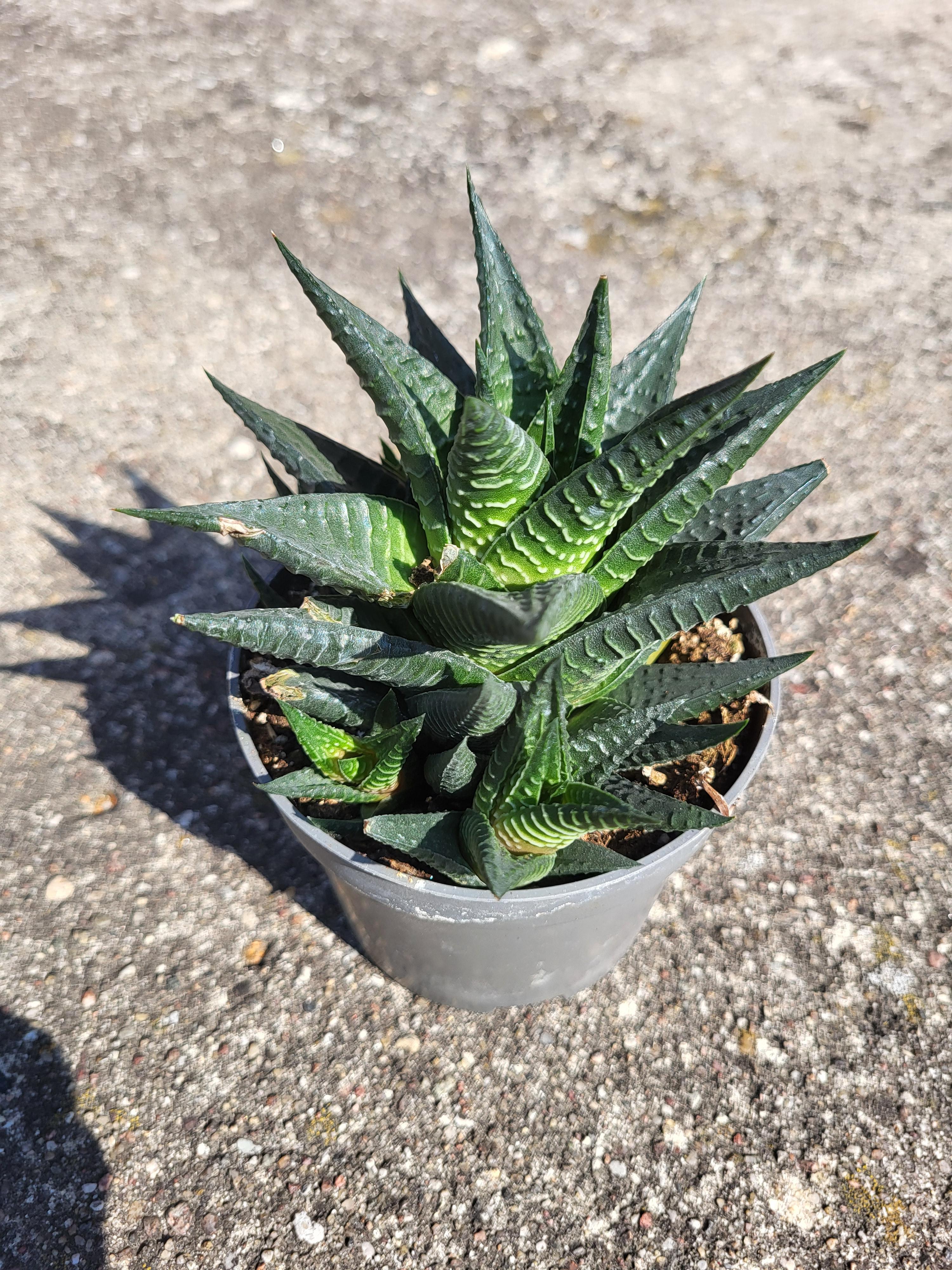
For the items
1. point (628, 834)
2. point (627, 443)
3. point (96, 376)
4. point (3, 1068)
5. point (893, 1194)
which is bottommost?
point (3, 1068)

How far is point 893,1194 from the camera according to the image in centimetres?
137

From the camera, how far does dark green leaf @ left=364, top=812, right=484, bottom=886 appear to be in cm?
104

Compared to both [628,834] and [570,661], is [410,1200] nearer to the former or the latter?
[628,834]

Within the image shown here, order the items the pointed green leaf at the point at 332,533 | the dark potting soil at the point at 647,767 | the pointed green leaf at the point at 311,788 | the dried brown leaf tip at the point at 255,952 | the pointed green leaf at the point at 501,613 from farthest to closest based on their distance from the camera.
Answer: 1. the dried brown leaf tip at the point at 255,952
2. the dark potting soil at the point at 647,767
3. the pointed green leaf at the point at 311,788
4. the pointed green leaf at the point at 332,533
5. the pointed green leaf at the point at 501,613

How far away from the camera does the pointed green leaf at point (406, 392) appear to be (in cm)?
90

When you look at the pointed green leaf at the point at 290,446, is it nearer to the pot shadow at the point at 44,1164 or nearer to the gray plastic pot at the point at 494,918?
the gray plastic pot at the point at 494,918

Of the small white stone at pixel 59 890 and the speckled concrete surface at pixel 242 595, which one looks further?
the small white stone at pixel 59 890

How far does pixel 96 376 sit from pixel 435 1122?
6.47 feet

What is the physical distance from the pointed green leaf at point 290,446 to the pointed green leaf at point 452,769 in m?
0.35

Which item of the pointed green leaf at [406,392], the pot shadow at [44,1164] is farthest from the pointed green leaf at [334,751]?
the pot shadow at [44,1164]

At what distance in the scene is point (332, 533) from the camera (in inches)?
39.3

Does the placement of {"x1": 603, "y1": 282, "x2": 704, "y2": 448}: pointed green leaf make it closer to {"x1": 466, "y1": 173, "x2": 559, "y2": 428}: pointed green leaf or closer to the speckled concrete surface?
{"x1": 466, "y1": 173, "x2": 559, "y2": 428}: pointed green leaf

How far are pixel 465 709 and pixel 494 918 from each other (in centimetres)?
29

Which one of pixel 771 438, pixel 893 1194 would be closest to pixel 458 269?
pixel 771 438
